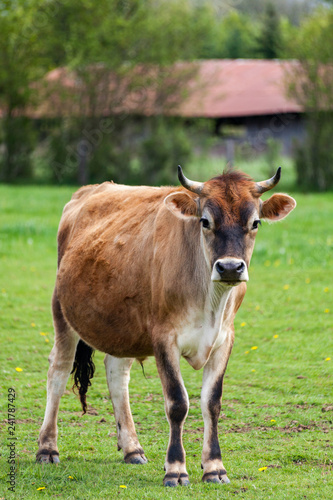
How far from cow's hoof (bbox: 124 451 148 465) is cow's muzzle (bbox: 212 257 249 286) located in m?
1.70

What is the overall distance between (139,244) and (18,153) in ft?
86.3

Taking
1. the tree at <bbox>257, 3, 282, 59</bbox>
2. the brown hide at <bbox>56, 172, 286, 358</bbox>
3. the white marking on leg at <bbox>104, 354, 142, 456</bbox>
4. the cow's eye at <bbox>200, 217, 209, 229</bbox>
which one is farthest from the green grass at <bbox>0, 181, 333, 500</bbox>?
the tree at <bbox>257, 3, 282, 59</bbox>

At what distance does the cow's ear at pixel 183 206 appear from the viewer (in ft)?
16.8

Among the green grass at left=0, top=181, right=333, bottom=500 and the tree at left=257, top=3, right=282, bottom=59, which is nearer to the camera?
the green grass at left=0, top=181, right=333, bottom=500

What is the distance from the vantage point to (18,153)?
30891 millimetres

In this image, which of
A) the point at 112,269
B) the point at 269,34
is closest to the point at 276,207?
the point at 112,269

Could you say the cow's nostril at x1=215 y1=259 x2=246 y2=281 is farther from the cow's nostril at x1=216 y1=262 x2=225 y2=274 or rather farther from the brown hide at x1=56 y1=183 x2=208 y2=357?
the brown hide at x1=56 y1=183 x2=208 y2=357

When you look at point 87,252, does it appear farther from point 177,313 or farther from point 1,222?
point 1,222

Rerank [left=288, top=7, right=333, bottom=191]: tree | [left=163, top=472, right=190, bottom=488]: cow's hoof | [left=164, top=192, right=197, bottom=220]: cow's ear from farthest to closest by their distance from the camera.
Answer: [left=288, top=7, right=333, bottom=191]: tree → [left=164, top=192, right=197, bottom=220]: cow's ear → [left=163, top=472, right=190, bottom=488]: cow's hoof

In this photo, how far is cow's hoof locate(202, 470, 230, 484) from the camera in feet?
16.1

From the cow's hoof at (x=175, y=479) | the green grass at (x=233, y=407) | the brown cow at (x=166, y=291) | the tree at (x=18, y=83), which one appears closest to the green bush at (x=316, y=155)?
the tree at (x=18, y=83)

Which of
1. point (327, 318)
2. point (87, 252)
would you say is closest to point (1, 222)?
point (327, 318)

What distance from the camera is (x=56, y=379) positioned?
5930 mm

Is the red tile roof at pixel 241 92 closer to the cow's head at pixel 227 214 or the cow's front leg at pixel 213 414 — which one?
the cow's head at pixel 227 214
